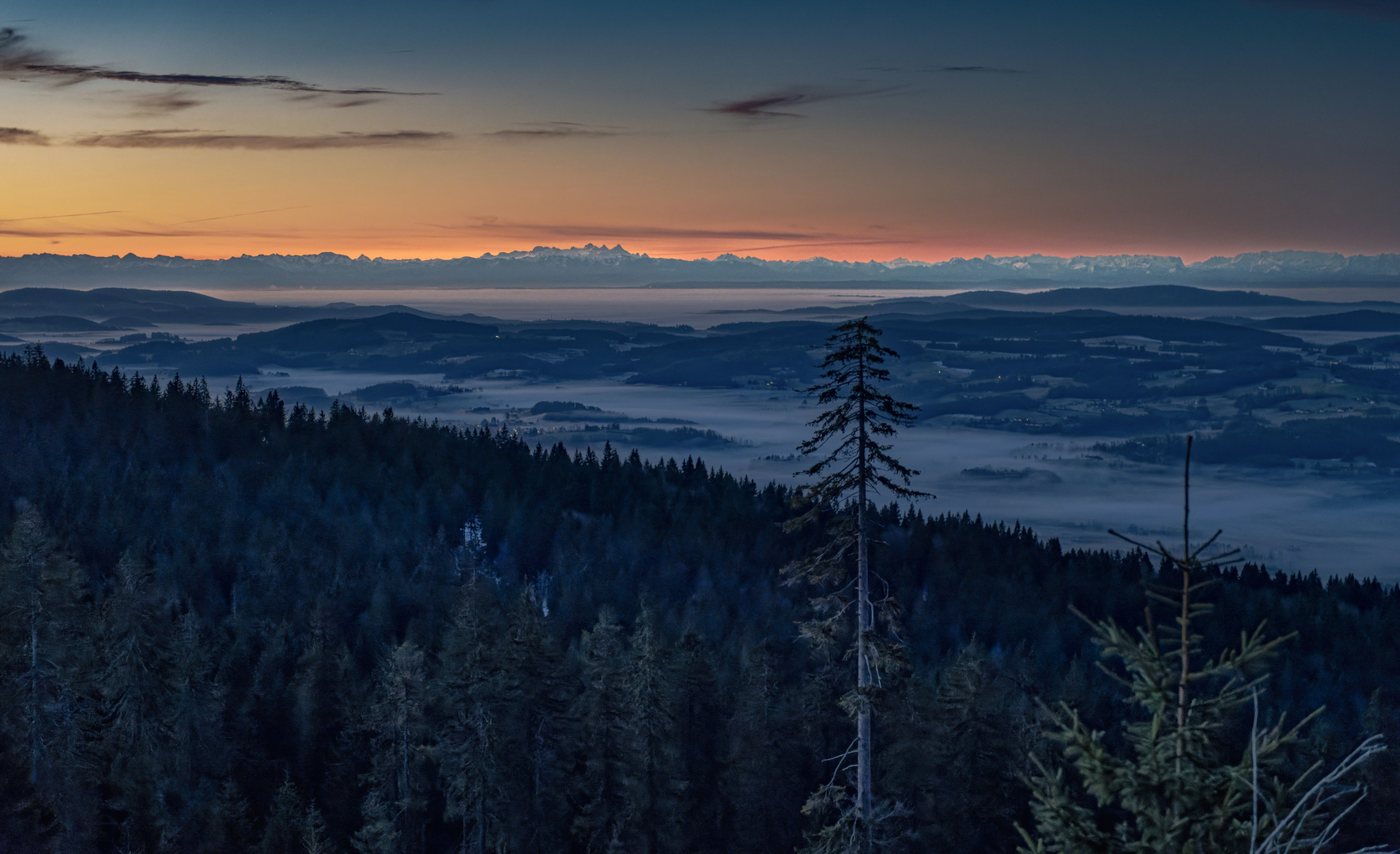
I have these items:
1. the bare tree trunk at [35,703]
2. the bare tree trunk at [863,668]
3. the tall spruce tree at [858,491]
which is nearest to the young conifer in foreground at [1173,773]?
the tall spruce tree at [858,491]

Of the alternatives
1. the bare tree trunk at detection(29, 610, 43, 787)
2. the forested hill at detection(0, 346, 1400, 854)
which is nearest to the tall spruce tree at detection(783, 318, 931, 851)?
the forested hill at detection(0, 346, 1400, 854)

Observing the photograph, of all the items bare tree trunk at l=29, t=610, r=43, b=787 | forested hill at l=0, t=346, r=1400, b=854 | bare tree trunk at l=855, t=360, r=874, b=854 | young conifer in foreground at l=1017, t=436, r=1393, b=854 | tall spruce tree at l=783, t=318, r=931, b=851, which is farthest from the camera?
bare tree trunk at l=29, t=610, r=43, b=787

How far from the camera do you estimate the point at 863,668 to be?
70.1 feet

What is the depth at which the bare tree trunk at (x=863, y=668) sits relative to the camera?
20594mm

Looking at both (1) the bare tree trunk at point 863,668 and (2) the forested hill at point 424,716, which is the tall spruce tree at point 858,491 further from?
(2) the forested hill at point 424,716

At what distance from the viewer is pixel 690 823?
43469mm

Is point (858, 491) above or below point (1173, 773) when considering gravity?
above

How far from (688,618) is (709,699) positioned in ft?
116

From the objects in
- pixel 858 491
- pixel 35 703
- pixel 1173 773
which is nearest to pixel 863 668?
pixel 858 491

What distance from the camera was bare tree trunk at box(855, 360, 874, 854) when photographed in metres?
20.6

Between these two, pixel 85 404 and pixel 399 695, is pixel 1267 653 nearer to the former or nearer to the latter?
pixel 399 695

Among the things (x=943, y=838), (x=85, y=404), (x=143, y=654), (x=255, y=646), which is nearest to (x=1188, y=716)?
(x=943, y=838)

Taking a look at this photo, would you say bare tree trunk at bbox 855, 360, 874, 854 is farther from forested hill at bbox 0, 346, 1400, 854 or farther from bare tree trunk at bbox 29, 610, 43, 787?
bare tree trunk at bbox 29, 610, 43, 787

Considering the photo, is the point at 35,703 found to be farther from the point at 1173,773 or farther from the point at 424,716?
the point at 1173,773
